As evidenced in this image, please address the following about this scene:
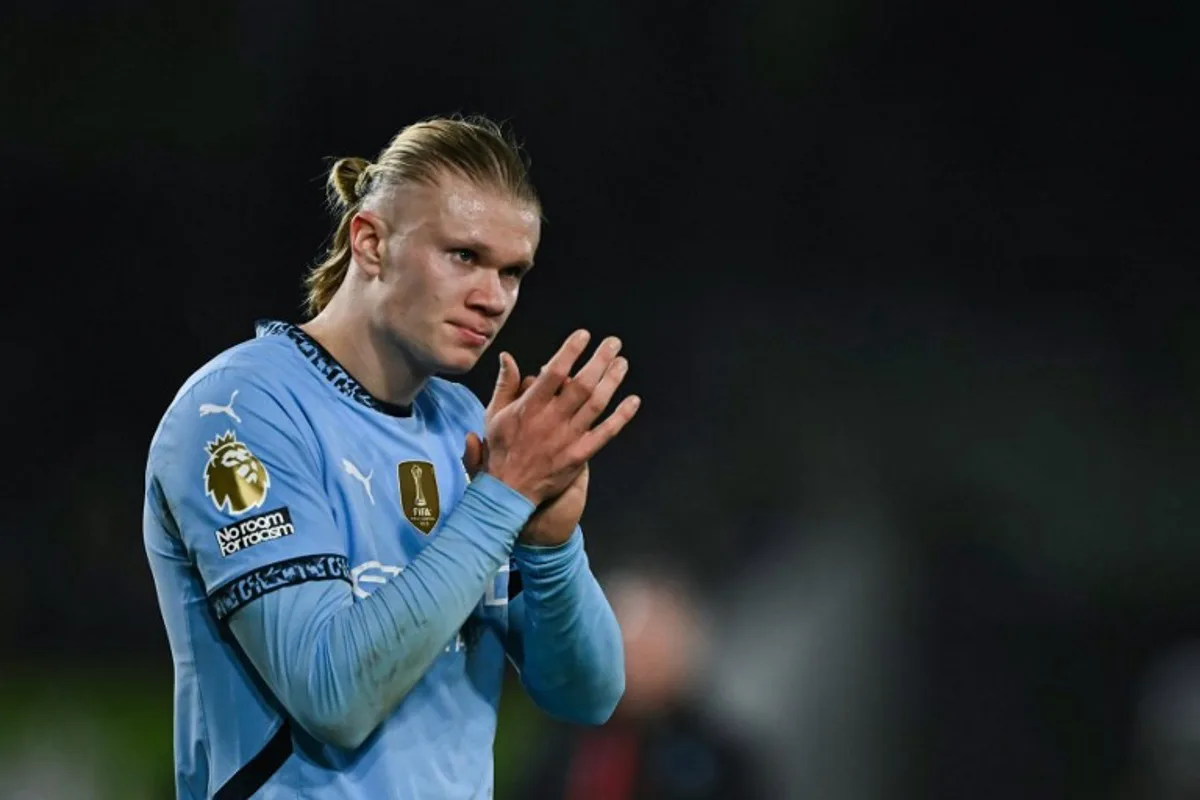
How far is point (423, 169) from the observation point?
1.54m

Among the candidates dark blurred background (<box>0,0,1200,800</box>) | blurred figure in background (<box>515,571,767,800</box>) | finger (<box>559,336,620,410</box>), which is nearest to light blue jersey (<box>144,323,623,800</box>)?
finger (<box>559,336,620,410</box>)

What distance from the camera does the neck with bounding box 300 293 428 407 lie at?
151 centimetres

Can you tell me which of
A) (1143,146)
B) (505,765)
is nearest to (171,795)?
(505,765)

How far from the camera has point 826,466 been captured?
336cm

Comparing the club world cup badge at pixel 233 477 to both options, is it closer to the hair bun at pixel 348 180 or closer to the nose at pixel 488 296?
the nose at pixel 488 296

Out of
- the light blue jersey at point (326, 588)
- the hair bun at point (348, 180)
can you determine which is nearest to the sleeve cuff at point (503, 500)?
the light blue jersey at point (326, 588)

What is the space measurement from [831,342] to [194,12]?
1719mm

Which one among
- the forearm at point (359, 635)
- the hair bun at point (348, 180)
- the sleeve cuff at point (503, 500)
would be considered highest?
the hair bun at point (348, 180)

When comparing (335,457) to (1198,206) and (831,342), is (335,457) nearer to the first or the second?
(831,342)

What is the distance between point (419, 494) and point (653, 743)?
68.1 inches

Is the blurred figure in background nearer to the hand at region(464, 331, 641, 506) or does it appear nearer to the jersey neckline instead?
the jersey neckline

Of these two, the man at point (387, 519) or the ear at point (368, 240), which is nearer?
the man at point (387, 519)

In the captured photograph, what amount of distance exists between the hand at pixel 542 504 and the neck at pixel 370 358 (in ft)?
0.48

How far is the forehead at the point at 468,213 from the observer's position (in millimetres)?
1507
